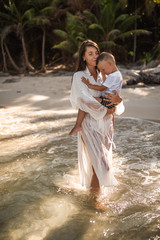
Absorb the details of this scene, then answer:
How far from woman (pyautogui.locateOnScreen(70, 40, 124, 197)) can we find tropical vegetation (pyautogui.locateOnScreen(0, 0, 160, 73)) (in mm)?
14339

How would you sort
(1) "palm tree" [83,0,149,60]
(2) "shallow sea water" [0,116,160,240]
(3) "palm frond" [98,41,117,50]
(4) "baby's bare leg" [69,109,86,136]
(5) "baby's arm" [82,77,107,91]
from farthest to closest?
1. (1) "palm tree" [83,0,149,60]
2. (3) "palm frond" [98,41,117,50]
3. (4) "baby's bare leg" [69,109,86,136]
4. (5) "baby's arm" [82,77,107,91]
5. (2) "shallow sea water" [0,116,160,240]

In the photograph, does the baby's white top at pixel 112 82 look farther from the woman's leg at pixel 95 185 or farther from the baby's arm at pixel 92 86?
the woman's leg at pixel 95 185

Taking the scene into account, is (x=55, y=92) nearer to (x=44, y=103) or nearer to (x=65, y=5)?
(x=44, y=103)

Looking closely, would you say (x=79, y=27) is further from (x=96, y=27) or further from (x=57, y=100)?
(x=57, y=100)

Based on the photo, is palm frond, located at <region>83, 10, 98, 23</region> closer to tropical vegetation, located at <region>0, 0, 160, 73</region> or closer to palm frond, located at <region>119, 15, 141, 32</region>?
tropical vegetation, located at <region>0, 0, 160, 73</region>

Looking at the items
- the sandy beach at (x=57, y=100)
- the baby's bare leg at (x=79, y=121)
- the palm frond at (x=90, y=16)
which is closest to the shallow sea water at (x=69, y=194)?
the baby's bare leg at (x=79, y=121)

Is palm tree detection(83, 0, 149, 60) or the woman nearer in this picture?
the woman

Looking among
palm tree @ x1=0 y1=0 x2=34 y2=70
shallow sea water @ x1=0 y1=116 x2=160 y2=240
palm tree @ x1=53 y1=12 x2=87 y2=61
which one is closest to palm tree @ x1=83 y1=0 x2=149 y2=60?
palm tree @ x1=53 y1=12 x2=87 y2=61

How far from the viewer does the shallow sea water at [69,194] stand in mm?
2459

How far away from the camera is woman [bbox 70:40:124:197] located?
2.58m

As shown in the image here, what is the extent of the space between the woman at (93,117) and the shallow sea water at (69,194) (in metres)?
0.38

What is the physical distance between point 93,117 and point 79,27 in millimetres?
15948

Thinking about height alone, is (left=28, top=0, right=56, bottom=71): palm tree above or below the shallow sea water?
above

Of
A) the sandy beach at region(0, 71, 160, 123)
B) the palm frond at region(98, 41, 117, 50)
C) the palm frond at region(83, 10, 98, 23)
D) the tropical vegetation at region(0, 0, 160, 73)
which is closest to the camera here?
the sandy beach at region(0, 71, 160, 123)
